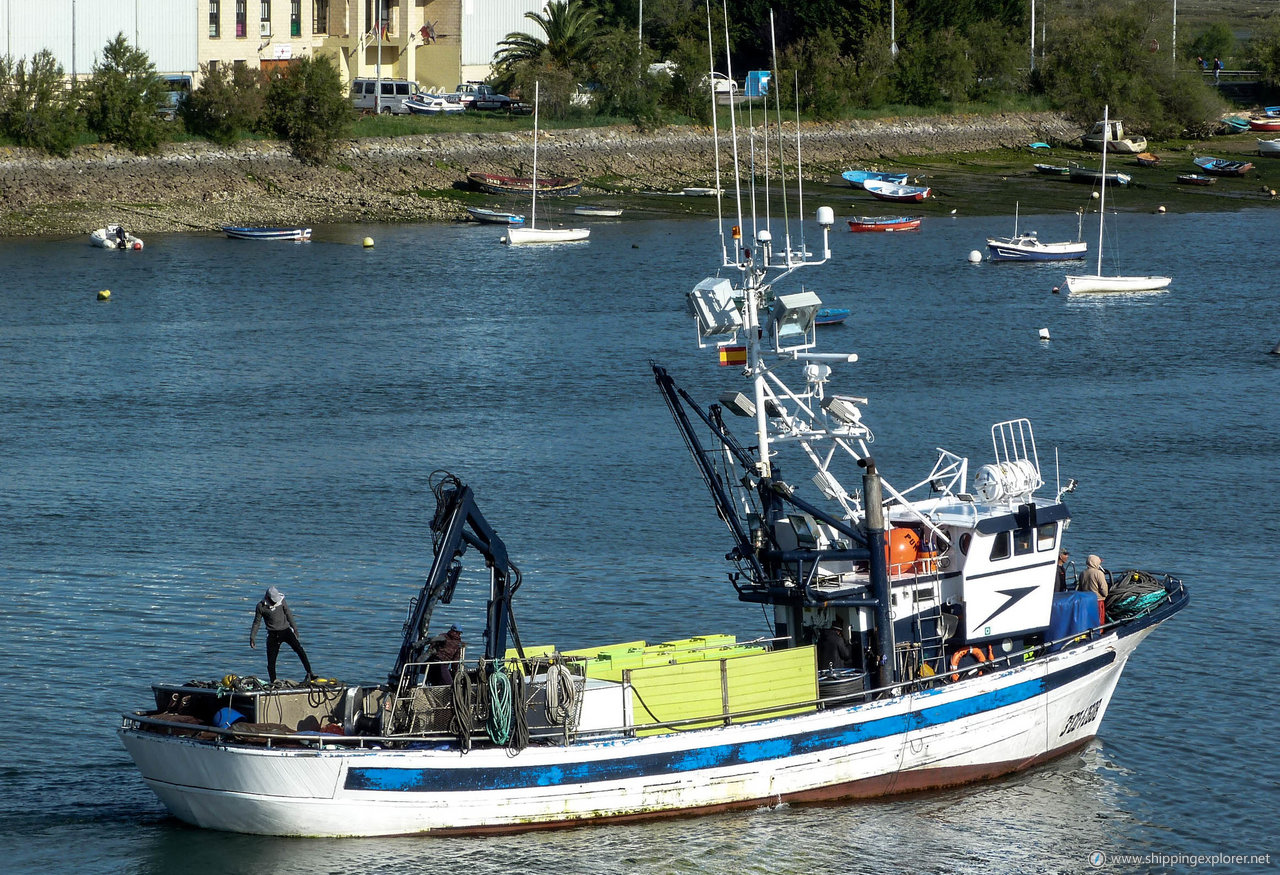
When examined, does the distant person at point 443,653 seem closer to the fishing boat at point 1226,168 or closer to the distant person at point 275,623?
the distant person at point 275,623

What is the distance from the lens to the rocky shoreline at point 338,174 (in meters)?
86.3

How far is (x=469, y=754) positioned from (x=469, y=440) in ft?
77.0

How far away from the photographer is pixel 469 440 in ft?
139

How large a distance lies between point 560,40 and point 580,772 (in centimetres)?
9091

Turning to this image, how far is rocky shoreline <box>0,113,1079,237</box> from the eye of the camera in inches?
3398

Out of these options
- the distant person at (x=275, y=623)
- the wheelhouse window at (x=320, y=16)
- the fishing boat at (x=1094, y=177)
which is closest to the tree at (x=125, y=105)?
the wheelhouse window at (x=320, y=16)

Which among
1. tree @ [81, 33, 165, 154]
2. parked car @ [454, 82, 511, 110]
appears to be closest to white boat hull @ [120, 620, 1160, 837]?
tree @ [81, 33, 165, 154]

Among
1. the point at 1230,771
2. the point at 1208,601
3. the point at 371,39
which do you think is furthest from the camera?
the point at 371,39

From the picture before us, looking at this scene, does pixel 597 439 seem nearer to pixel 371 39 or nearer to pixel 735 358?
pixel 735 358

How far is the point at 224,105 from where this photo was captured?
303 feet

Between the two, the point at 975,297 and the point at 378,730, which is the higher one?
the point at 975,297

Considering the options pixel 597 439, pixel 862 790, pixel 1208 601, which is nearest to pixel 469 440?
→ pixel 597 439

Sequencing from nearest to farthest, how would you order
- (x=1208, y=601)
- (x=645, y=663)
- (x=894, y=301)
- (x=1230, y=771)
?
1. (x=645, y=663)
2. (x=1230, y=771)
3. (x=1208, y=601)
4. (x=894, y=301)

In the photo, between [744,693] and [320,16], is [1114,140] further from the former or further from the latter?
[744,693]
